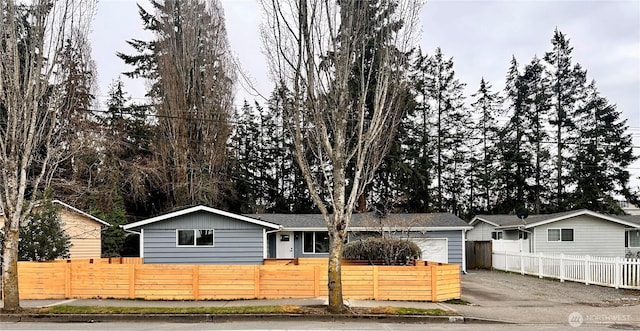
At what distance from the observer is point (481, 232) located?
37594mm

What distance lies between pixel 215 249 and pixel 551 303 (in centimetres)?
1192

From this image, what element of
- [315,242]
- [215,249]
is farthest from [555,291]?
[315,242]

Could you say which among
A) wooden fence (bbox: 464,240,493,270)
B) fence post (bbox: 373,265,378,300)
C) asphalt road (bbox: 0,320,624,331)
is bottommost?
wooden fence (bbox: 464,240,493,270)

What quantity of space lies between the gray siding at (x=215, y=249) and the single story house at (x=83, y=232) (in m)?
6.45

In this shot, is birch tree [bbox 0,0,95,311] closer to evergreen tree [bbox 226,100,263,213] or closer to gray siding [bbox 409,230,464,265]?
gray siding [bbox 409,230,464,265]

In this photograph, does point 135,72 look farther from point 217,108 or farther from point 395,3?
point 395,3

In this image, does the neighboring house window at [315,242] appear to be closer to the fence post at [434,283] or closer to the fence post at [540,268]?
the fence post at [540,268]

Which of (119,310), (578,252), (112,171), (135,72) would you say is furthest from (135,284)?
(135,72)

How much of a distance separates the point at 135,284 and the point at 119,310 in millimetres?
2210

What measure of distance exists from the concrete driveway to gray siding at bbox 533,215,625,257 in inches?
377

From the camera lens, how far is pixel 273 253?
27750mm

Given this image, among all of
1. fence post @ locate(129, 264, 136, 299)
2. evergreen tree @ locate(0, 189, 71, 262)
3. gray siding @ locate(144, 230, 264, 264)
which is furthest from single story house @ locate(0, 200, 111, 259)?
fence post @ locate(129, 264, 136, 299)

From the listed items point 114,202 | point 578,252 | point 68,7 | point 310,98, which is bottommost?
point 578,252

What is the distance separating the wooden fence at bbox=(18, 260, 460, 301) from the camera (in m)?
14.8
